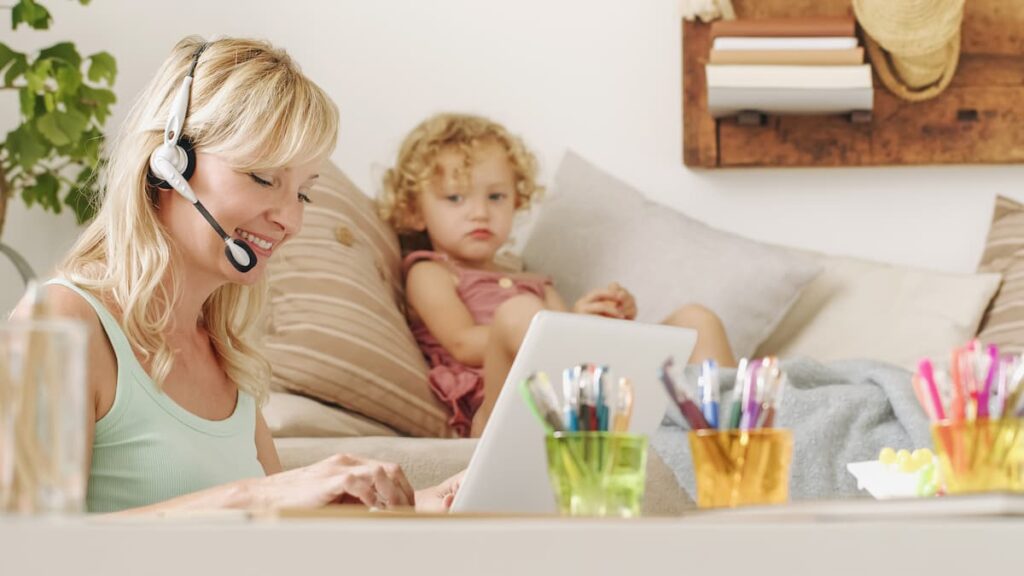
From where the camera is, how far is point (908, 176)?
9.22 ft

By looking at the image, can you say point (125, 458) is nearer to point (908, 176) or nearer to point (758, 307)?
point (758, 307)

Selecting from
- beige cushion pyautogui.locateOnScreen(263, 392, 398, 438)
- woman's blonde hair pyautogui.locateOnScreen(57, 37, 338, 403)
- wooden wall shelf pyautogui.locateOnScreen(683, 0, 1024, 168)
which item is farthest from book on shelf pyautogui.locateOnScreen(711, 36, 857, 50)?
woman's blonde hair pyautogui.locateOnScreen(57, 37, 338, 403)

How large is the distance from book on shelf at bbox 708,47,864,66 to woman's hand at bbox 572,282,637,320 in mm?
535

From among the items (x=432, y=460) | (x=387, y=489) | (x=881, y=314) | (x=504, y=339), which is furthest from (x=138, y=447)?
(x=881, y=314)

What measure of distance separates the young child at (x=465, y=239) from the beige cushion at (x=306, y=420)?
31cm

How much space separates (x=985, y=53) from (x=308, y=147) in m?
1.83

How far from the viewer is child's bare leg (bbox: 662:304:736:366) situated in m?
2.35

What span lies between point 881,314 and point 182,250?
150cm

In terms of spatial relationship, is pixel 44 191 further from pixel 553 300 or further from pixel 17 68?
pixel 553 300

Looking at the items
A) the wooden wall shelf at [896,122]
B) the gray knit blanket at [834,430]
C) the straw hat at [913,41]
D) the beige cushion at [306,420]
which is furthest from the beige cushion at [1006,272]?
the beige cushion at [306,420]

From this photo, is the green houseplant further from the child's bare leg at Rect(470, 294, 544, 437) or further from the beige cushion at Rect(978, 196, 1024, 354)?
the beige cushion at Rect(978, 196, 1024, 354)

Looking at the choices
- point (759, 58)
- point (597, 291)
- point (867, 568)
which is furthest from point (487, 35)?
point (867, 568)

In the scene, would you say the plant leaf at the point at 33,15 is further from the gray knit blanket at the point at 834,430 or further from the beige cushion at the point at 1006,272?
the beige cushion at the point at 1006,272

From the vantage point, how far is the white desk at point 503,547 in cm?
48
